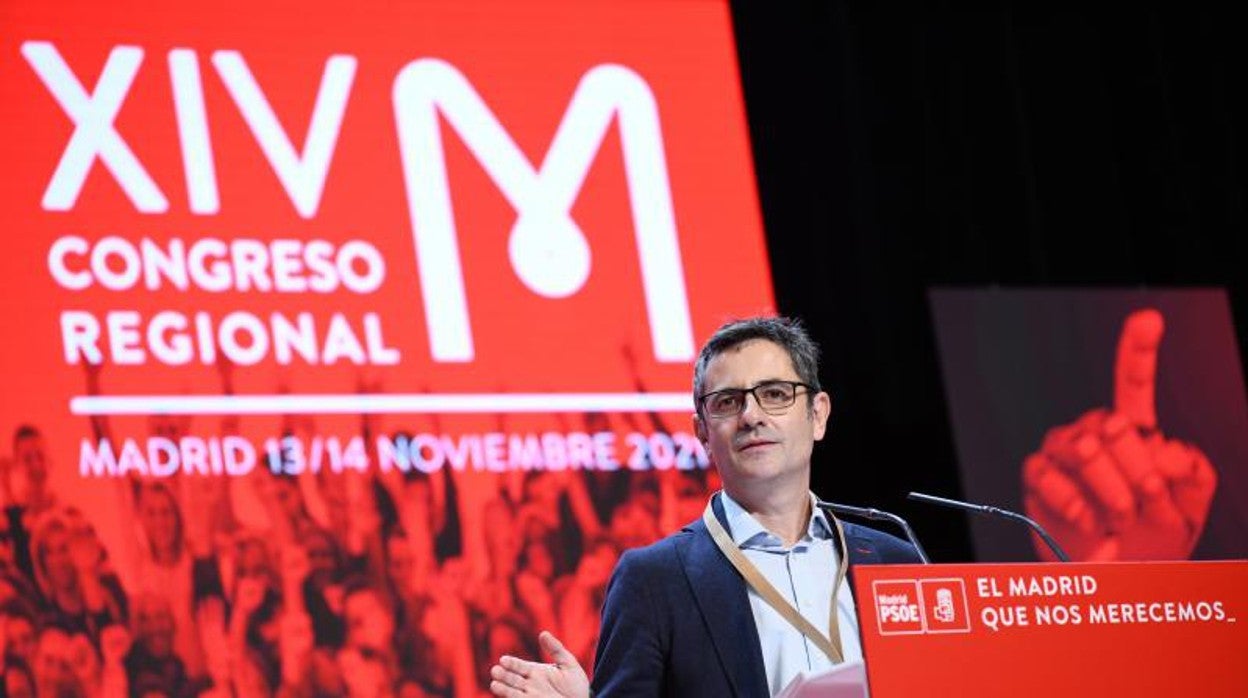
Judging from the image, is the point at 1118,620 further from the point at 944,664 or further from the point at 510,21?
the point at 510,21

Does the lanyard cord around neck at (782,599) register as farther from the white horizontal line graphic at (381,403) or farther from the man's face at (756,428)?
the white horizontal line graphic at (381,403)

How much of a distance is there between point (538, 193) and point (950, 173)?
1.97 m

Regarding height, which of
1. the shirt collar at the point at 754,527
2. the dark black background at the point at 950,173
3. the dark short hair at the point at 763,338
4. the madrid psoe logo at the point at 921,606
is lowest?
→ the madrid psoe logo at the point at 921,606

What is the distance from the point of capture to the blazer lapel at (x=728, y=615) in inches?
92.9

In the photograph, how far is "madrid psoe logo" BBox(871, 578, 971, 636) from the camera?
1961mm

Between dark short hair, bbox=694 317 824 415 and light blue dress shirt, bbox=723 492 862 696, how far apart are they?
0.62ft

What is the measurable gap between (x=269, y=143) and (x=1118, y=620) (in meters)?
3.35

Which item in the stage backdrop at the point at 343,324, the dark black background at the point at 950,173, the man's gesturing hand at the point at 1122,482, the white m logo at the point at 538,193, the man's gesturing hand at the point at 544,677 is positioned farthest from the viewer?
the dark black background at the point at 950,173

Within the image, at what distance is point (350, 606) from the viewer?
15.4 feet

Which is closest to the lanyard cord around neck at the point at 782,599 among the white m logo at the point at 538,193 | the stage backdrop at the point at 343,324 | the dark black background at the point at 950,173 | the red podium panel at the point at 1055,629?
the red podium panel at the point at 1055,629

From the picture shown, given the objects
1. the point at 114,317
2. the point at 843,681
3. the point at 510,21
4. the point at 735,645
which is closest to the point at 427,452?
the point at 114,317

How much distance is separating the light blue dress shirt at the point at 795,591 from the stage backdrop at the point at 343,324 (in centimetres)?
232

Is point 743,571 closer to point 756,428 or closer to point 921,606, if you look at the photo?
point 756,428

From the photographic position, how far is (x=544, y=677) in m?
2.34
